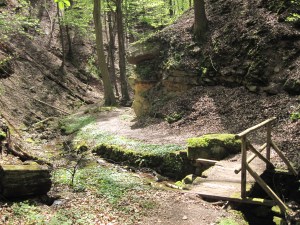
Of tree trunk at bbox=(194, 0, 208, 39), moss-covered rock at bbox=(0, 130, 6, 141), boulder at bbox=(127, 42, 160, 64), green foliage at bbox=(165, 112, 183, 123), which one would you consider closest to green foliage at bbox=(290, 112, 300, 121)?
green foliage at bbox=(165, 112, 183, 123)

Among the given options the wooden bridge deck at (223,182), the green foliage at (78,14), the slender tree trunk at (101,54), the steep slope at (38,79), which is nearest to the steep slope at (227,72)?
the wooden bridge deck at (223,182)

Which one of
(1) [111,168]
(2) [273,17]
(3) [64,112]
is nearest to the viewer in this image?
(1) [111,168]

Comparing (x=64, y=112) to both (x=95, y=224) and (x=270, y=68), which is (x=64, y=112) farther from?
(x=95, y=224)

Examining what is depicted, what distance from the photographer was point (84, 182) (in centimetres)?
916

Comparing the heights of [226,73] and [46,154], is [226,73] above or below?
above

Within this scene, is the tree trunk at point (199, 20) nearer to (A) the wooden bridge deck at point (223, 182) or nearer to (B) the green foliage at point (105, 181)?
(A) the wooden bridge deck at point (223, 182)

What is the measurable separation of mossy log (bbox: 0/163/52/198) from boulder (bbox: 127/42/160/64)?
1079cm

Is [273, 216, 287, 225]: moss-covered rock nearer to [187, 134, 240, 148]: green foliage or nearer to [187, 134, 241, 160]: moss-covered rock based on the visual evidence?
[187, 134, 241, 160]: moss-covered rock

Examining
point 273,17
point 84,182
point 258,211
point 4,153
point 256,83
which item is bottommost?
point 258,211

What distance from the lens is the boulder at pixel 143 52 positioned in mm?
17172

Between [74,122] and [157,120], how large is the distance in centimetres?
579

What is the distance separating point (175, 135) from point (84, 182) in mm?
4771

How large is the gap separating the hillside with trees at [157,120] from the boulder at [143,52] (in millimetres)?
95

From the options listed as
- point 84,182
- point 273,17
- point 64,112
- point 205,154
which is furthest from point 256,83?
point 64,112
